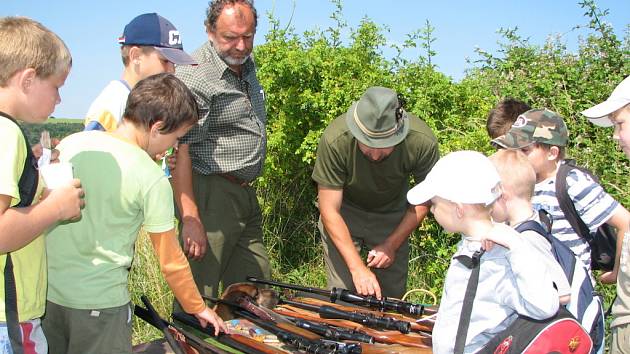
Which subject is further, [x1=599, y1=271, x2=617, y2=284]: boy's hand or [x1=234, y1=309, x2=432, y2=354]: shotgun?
[x1=599, y1=271, x2=617, y2=284]: boy's hand

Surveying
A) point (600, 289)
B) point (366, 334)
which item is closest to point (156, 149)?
point (366, 334)

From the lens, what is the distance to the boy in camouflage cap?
128 inches

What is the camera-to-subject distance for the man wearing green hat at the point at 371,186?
397 cm

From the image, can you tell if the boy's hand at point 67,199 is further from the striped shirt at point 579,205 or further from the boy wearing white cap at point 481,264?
the striped shirt at point 579,205

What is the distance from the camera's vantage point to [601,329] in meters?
2.87

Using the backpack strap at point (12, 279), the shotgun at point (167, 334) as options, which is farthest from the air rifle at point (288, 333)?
the backpack strap at point (12, 279)

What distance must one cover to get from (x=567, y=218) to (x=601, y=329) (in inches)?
25.7

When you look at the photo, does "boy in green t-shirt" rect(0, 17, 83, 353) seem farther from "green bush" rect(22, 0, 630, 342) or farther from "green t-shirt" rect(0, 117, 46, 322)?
"green bush" rect(22, 0, 630, 342)

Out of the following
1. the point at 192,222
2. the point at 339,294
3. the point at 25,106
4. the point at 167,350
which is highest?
the point at 25,106

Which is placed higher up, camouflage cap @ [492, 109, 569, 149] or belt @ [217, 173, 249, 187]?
camouflage cap @ [492, 109, 569, 149]

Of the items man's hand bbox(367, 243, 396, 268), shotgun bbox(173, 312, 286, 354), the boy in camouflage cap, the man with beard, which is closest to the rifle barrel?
the man with beard

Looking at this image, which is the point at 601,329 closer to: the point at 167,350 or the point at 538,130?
the point at 538,130

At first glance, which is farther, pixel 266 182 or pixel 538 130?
pixel 266 182

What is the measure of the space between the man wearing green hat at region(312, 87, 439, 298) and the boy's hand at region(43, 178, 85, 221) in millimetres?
1963
